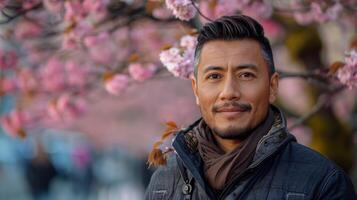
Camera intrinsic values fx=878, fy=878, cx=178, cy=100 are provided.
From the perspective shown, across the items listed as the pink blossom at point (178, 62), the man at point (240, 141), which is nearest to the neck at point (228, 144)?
the man at point (240, 141)

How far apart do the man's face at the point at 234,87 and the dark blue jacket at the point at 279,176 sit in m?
0.10

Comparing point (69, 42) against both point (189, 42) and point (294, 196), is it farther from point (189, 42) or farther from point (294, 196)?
point (294, 196)

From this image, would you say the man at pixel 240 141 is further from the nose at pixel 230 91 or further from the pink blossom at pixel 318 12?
the pink blossom at pixel 318 12

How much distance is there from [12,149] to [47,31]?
40.5 feet

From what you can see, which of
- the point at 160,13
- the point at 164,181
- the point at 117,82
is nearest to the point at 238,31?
the point at 164,181

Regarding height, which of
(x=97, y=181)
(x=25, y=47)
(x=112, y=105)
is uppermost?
(x=25, y=47)

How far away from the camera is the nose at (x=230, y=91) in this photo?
3074 mm

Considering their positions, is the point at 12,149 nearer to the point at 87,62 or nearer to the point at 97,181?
the point at 97,181

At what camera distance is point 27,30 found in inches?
284

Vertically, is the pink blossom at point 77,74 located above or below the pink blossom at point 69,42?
below

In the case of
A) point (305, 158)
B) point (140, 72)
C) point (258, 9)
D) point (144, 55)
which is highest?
point (258, 9)

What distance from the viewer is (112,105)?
1753 cm

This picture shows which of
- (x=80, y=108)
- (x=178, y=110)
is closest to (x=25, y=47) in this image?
(x=80, y=108)

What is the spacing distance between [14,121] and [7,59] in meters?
0.74
